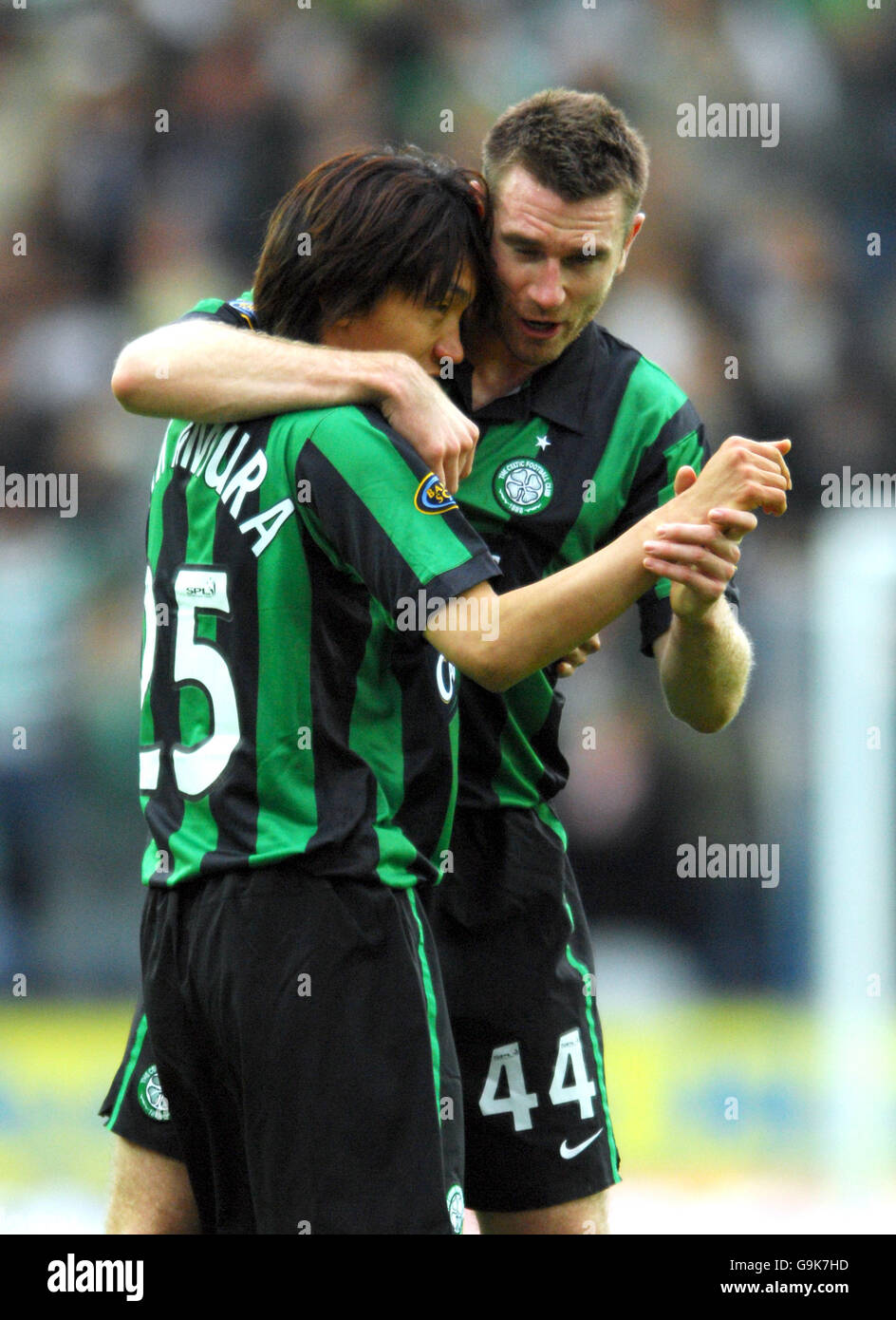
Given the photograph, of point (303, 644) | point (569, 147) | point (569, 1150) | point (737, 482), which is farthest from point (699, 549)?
point (569, 1150)

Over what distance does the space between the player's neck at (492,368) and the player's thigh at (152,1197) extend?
1335mm

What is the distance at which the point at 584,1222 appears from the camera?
2992mm

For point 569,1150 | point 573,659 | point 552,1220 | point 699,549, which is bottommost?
point 552,1220

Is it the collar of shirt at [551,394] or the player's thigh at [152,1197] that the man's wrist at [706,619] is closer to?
the collar of shirt at [551,394]

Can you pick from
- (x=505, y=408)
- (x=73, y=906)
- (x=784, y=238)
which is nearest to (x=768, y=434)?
(x=784, y=238)

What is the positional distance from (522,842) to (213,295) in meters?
4.20

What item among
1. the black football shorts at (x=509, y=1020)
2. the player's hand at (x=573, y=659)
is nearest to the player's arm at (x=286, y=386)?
the player's hand at (x=573, y=659)

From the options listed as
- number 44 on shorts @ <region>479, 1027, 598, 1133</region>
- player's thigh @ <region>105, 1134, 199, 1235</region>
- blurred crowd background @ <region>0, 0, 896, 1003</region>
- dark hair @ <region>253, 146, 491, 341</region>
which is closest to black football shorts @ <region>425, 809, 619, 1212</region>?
number 44 on shorts @ <region>479, 1027, 598, 1133</region>

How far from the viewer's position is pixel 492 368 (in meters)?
2.92

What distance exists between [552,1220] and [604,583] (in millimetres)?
1328

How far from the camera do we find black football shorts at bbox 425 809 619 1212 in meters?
2.98

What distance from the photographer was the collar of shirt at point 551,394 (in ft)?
9.45

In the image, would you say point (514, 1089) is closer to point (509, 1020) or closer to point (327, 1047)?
point (509, 1020)

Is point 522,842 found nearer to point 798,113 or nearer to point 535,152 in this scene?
point 535,152
